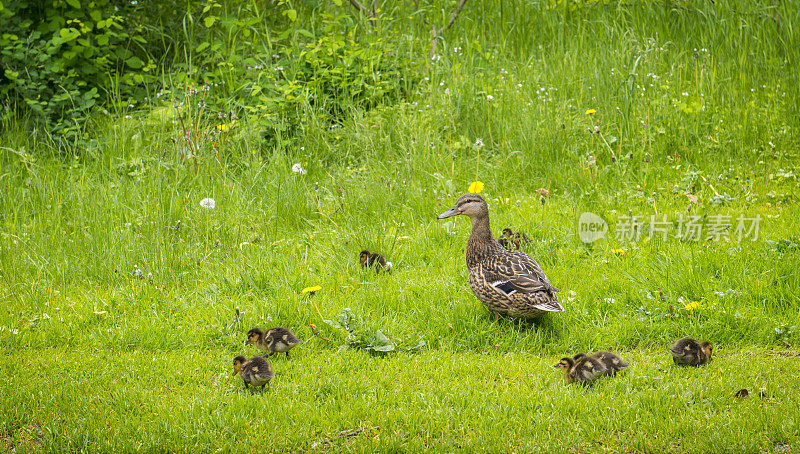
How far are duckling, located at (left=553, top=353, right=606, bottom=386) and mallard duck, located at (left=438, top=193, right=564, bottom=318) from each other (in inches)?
17.9

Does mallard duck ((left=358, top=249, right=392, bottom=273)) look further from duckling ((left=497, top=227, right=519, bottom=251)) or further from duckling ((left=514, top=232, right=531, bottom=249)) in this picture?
duckling ((left=514, top=232, right=531, bottom=249))

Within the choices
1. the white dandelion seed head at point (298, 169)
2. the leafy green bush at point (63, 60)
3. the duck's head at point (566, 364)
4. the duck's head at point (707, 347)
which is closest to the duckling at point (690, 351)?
the duck's head at point (707, 347)

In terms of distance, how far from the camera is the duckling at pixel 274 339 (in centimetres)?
510

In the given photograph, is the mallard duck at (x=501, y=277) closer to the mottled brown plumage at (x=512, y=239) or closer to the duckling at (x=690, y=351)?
the mottled brown plumage at (x=512, y=239)

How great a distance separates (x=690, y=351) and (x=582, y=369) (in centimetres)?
82

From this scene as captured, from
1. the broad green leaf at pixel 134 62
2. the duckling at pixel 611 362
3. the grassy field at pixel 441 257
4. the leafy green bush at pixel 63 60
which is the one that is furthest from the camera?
the broad green leaf at pixel 134 62

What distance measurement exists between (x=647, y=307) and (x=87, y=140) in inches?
324

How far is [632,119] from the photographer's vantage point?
8.65 metres

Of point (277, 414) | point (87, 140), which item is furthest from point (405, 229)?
point (87, 140)

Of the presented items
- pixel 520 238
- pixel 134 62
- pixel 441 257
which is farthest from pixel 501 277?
pixel 134 62

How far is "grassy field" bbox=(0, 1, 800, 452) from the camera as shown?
14.3 feet

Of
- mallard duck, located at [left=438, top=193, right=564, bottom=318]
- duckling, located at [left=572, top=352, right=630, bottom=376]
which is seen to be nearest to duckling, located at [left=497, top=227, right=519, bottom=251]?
mallard duck, located at [left=438, top=193, right=564, bottom=318]

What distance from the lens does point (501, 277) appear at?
530 centimetres

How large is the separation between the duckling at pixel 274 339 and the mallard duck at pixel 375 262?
1.34m
